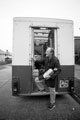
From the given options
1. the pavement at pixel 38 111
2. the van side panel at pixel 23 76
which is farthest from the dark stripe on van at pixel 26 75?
the pavement at pixel 38 111

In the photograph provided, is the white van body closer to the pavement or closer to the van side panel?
the van side panel

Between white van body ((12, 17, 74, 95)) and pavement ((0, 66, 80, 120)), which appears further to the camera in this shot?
white van body ((12, 17, 74, 95))

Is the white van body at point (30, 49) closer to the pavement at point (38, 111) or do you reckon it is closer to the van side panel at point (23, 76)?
the van side panel at point (23, 76)

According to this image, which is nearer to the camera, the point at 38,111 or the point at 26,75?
the point at 38,111

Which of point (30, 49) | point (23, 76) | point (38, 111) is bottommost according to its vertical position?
point (38, 111)

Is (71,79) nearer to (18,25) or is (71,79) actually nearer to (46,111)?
(46,111)

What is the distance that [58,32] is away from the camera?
3918mm

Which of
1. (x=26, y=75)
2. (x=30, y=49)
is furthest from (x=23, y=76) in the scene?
(x=30, y=49)

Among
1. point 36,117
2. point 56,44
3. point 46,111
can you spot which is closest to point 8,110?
point 36,117

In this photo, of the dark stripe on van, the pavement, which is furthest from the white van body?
the pavement

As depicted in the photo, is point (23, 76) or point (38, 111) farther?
point (23, 76)

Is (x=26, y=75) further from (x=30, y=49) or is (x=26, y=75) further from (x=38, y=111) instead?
(x=38, y=111)

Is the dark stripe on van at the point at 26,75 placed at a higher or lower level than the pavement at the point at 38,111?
higher

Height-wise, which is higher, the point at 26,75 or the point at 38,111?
the point at 26,75
